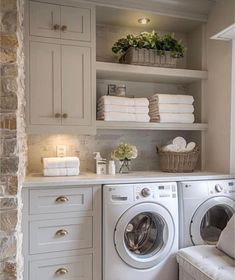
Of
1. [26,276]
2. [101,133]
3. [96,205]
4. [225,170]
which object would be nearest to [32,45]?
[101,133]

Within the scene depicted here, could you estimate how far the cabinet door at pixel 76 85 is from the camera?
7.72ft

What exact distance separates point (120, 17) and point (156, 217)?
185cm

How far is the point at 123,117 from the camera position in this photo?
8.15 ft

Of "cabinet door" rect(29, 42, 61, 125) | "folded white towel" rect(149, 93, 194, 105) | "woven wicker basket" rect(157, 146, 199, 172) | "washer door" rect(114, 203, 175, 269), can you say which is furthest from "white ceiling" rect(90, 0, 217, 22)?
"washer door" rect(114, 203, 175, 269)

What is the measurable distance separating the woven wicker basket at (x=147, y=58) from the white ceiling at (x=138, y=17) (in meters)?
0.36

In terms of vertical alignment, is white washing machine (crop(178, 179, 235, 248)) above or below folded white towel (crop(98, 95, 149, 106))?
below

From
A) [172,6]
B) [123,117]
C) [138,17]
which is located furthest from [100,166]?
[172,6]

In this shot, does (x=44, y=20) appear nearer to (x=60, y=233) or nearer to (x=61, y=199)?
Result: (x=61, y=199)

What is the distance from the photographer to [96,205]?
2.12m

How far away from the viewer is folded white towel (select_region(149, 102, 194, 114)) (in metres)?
2.60

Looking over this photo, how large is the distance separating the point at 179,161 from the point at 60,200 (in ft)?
3.73

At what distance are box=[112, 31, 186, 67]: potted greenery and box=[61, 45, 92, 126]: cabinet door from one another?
0.37m

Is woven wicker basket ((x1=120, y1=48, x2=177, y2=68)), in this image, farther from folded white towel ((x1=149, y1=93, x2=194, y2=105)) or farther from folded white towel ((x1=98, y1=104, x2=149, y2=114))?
folded white towel ((x1=98, y1=104, x2=149, y2=114))

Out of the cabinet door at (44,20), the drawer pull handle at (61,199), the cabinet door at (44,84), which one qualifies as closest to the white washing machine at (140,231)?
the drawer pull handle at (61,199)
